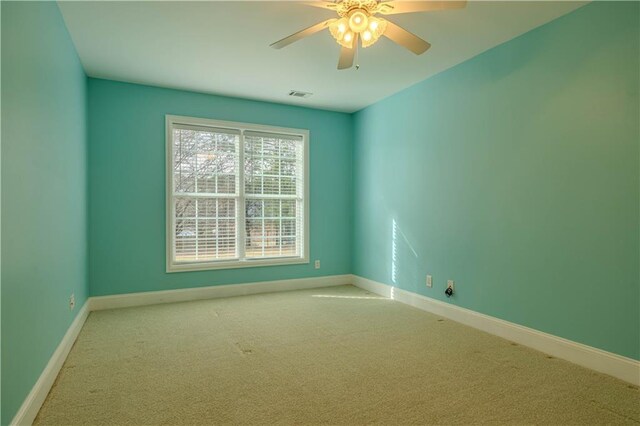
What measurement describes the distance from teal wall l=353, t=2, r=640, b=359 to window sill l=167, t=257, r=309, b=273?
5.13 ft

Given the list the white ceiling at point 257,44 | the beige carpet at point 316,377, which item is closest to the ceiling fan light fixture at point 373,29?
the white ceiling at point 257,44

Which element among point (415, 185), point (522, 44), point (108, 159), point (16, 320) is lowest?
point (16, 320)

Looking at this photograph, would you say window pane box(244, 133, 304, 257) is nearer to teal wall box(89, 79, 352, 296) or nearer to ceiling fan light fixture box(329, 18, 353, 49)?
teal wall box(89, 79, 352, 296)

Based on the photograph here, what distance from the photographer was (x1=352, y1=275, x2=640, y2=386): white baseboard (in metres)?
2.42

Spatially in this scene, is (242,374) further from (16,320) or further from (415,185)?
(415,185)

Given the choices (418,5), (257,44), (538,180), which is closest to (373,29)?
(418,5)

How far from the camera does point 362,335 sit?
10.7 ft

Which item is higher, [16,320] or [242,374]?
[16,320]

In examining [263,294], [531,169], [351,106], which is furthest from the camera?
[351,106]

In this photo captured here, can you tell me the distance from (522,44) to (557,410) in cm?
277

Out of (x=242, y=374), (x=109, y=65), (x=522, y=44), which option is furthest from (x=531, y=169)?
(x=109, y=65)

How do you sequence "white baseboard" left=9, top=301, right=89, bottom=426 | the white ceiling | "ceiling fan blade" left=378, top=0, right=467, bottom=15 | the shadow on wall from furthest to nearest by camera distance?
the shadow on wall, the white ceiling, "ceiling fan blade" left=378, top=0, right=467, bottom=15, "white baseboard" left=9, top=301, right=89, bottom=426

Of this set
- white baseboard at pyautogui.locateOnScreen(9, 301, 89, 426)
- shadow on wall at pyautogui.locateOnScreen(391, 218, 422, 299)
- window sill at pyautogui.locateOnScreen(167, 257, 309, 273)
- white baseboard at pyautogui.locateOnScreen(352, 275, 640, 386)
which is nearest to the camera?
white baseboard at pyautogui.locateOnScreen(9, 301, 89, 426)

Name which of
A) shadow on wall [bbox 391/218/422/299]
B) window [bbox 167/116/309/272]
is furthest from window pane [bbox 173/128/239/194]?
shadow on wall [bbox 391/218/422/299]
